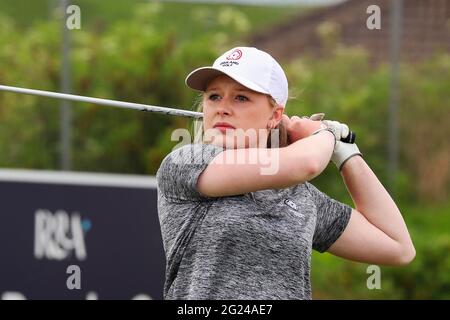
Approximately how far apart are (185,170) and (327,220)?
0.52 metres

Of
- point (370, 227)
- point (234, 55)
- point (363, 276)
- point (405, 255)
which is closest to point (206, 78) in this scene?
point (234, 55)

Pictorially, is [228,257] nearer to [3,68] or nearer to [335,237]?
[335,237]

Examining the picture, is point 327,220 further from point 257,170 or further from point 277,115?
point 257,170

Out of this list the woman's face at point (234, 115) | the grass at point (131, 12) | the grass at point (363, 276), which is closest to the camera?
the woman's face at point (234, 115)

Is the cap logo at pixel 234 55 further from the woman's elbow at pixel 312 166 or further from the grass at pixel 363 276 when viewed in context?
the grass at pixel 363 276

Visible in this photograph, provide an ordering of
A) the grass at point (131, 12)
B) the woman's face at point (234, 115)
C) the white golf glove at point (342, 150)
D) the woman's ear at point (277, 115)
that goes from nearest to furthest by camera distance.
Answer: the woman's face at point (234, 115), the woman's ear at point (277, 115), the white golf glove at point (342, 150), the grass at point (131, 12)

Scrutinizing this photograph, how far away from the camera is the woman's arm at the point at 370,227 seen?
3.72m

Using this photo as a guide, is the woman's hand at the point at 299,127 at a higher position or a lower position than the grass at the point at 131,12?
lower

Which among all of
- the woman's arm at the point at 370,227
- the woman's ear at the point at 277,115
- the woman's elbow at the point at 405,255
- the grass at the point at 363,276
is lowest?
the grass at the point at 363,276

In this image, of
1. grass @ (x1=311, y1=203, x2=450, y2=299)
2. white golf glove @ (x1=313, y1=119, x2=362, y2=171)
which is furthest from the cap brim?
grass @ (x1=311, y1=203, x2=450, y2=299)

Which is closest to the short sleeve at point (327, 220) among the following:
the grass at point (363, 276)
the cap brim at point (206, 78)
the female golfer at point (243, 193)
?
the female golfer at point (243, 193)

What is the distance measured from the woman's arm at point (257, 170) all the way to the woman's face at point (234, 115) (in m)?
0.08

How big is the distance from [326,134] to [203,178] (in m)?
0.40

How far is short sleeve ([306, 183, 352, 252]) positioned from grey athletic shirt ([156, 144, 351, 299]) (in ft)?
0.55
